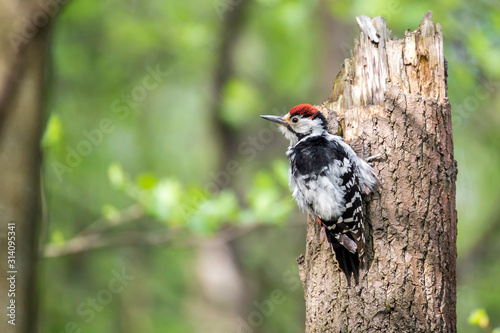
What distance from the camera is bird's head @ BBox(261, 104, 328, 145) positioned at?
12.4 ft

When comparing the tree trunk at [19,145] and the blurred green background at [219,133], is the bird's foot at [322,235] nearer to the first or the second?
the tree trunk at [19,145]

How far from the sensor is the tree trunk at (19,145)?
9.08 ft


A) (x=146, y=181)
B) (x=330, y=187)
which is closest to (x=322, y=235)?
(x=330, y=187)

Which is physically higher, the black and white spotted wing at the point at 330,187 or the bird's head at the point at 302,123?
the bird's head at the point at 302,123

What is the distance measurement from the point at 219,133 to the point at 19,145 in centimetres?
665

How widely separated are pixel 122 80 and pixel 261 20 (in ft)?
9.56

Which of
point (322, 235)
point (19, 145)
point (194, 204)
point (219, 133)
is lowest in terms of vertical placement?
point (322, 235)

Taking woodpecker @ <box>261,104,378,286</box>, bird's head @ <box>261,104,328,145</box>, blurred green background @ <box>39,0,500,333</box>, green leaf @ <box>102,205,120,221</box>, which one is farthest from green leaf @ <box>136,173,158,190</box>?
woodpecker @ <box>261,104,378,286</box>

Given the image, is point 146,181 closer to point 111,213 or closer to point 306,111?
point 111,213

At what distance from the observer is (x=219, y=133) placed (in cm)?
942

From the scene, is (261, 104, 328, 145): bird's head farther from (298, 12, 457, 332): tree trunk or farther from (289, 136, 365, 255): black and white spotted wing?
(298, 12, 457, 332): tree trunk

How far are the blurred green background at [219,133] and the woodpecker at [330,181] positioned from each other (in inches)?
123

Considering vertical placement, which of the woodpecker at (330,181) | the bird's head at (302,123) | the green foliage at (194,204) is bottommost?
the woodpecker at (330,181)

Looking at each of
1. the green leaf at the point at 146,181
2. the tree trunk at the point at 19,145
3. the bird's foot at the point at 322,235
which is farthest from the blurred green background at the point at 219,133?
the tree trunk at the point at 19,145
